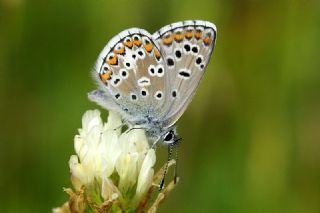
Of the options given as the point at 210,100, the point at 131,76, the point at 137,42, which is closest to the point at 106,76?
the point at 131,76

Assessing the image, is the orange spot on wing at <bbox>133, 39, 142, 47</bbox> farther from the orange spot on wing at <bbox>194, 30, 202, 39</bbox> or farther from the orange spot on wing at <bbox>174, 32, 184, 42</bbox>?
the orange spot on wing at <bbox>194, 30, 202, 39</bbox>

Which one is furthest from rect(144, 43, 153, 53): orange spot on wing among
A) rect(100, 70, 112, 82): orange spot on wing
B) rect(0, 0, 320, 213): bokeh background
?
rect(0, 0, 320, 213): bokeh background

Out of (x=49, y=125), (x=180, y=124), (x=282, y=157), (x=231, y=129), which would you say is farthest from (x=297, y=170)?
(x=49, y=125)

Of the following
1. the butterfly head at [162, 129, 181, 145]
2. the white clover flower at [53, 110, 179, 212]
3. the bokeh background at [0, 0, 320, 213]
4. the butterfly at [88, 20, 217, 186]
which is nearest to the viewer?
the white clover flower at [53, 110, 179, 212]

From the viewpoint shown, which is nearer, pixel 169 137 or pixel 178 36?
pixel 169 137

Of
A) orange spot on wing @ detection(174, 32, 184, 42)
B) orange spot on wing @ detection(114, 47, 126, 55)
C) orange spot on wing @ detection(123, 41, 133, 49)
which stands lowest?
orange spot on wing @ detection(114, 47, 126, 55)

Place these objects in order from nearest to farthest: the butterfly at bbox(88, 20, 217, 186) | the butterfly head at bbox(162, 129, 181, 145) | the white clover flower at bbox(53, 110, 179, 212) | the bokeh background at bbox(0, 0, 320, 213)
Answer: the white clover flower at bbox(53, 110, 179, 212) → the butterfly head at bbox(162, 129, 181, 145) → the butterfly at bbox(88, 20, 217, 186) → the bokeh background at bbox(0, 0, 320, 213)

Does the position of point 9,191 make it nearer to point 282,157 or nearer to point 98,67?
point 98,67

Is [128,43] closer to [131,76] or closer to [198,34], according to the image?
[131,76]
